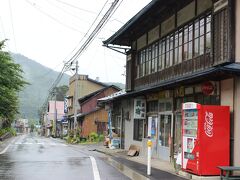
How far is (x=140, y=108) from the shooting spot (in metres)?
24.8

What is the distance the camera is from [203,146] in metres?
13.9

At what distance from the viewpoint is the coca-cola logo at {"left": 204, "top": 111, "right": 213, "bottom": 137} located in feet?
45.8

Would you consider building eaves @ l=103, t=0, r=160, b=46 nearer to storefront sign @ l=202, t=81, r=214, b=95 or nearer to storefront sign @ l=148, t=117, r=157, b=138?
storefront sign @ l=202, t=81, r=214, b=95

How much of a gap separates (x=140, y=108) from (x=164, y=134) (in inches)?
139

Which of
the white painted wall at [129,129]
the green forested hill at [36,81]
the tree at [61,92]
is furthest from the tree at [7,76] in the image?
the tree at [61,92]

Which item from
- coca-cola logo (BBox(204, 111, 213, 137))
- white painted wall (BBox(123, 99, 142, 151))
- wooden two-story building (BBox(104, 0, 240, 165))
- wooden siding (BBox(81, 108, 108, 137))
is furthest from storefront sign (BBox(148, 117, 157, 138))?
wooden siding (BBox(81, 108, 108, 137))

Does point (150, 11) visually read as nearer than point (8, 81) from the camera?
Yes

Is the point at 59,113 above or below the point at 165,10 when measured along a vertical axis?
below

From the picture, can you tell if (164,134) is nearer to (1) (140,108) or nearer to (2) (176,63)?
(1) (140,108)

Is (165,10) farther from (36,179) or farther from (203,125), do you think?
(36,179)

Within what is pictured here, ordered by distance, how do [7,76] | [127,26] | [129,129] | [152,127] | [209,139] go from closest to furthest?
[209,139] < [152,127] < [127,26] < [129,129] < [7,76]

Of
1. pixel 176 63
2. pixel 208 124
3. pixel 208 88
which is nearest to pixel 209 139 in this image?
pixel 208 124

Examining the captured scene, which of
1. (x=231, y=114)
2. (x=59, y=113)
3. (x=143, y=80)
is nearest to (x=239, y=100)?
(x=231, y=114)

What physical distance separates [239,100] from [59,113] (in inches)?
4032
